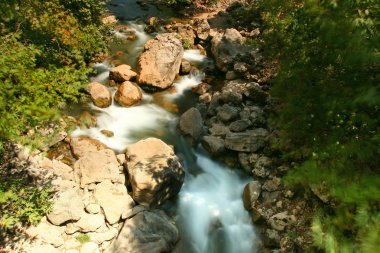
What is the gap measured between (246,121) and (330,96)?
4297 millimetres

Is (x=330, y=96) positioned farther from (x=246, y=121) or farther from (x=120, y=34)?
(x=120, y=34)

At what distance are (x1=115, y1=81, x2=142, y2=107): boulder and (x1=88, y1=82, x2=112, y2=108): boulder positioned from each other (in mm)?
343

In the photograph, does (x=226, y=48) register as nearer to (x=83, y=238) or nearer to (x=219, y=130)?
(x=219, y=130)

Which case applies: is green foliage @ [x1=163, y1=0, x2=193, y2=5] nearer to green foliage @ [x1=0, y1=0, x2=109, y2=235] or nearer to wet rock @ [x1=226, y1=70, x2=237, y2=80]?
green foliage @ [x1=0, y1=0, x2=109, y2=235]

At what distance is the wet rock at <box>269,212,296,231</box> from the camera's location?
6.90 m

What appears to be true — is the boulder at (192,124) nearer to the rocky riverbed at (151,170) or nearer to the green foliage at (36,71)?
the rocky riverbed at (151,170)

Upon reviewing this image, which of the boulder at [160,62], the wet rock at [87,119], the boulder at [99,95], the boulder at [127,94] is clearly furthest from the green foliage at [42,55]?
the boulder at [160,62]

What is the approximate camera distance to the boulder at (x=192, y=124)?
939 centimetres

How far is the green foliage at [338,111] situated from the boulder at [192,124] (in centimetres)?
255

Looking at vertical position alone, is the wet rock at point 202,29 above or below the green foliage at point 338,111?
below

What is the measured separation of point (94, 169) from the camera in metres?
7.64

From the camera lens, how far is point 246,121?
31.0 feet

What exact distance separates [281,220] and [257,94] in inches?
179

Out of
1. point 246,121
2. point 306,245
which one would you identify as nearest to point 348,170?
point 306,245
